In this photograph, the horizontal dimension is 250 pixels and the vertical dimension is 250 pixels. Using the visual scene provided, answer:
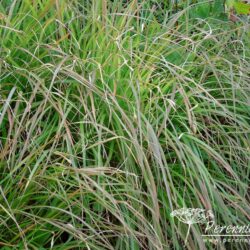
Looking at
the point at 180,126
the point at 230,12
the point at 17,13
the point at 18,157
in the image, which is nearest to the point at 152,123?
the point at 180,126

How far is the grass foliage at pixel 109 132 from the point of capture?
2037 millimetres

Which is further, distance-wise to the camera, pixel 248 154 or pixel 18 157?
pixel 248 154

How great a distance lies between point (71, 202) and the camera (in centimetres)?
203

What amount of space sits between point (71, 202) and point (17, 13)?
97 centimetres

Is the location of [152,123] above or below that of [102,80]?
below

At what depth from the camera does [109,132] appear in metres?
2.20

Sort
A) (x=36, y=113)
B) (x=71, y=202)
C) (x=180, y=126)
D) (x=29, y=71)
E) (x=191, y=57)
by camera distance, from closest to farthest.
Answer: (x=71, y=202), (x=36, y=113), (x=29, y=71), (x=180, y=126), (x=191, y=57)

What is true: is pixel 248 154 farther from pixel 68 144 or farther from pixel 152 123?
pixel 68 144

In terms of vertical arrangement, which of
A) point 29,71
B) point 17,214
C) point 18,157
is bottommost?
point 17,214

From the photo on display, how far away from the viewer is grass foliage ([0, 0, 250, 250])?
6.68 ft

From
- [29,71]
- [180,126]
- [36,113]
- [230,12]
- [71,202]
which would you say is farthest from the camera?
[230,12]

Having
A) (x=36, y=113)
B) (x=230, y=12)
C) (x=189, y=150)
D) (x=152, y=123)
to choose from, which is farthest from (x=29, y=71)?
(x=230, y=12)

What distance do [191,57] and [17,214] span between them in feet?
3.86

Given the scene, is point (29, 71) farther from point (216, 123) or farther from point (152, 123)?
point (216, 123)
